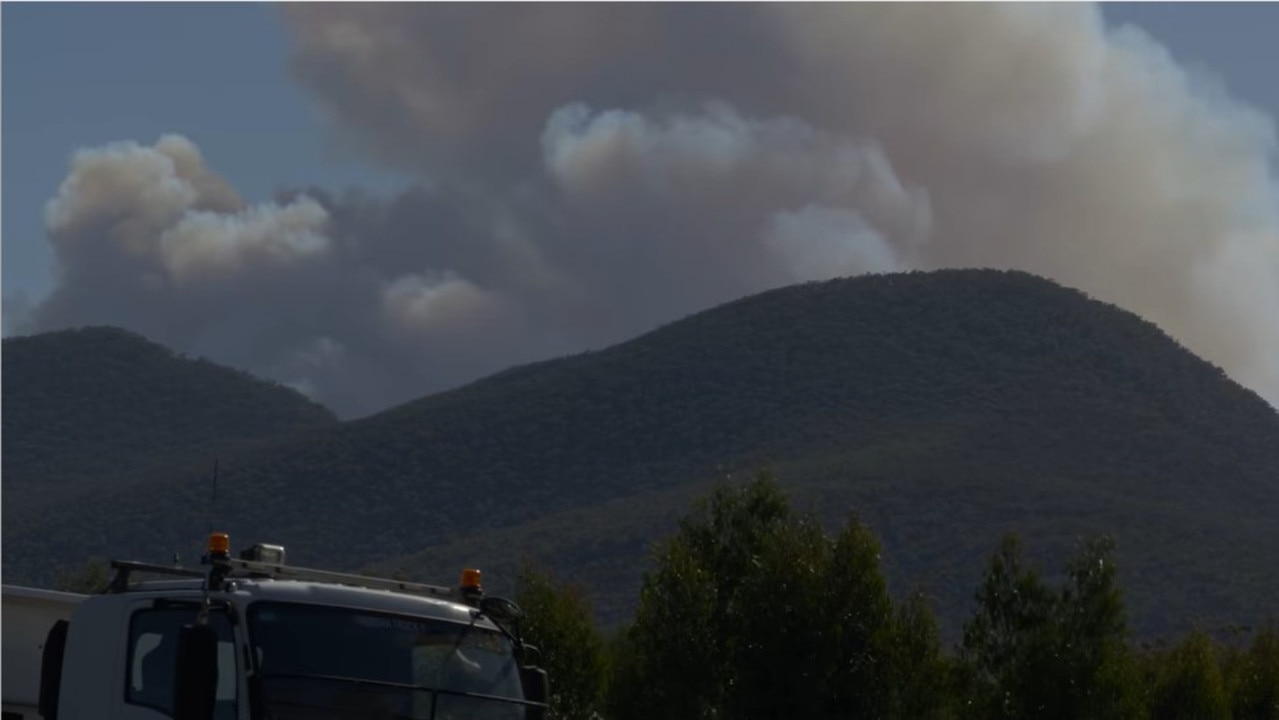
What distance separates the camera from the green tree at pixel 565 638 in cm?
3591

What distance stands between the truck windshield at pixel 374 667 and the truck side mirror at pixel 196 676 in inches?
12.7

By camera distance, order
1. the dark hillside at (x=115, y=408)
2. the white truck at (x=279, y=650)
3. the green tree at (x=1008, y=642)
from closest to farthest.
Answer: the white truck at (x=279, y=650) → the green tree at (x=1008, y=642) → the dark hillside at (x=115, y=408)

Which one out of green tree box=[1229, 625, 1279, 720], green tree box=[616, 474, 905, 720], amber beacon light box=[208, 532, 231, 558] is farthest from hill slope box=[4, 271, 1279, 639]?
amber beacon light box=[208, 532, 231, 558]

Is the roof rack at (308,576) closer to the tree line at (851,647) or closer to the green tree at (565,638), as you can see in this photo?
the tree line at (851,647)

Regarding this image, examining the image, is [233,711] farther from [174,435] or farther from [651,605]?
[174,435]

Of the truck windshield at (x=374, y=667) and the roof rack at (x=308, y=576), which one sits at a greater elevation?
the roof rack at (x=308, y=576)

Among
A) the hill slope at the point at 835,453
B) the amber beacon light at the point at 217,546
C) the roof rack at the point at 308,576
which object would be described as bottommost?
the roof rack at the point at 308,576

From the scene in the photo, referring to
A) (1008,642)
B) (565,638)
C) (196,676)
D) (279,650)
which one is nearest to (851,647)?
(1008,642)

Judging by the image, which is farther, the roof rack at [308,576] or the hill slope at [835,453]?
the hill slope at [835,453]

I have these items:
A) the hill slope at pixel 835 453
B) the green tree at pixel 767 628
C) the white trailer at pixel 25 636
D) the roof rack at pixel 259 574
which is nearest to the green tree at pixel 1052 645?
the green tree at pixel 767 628

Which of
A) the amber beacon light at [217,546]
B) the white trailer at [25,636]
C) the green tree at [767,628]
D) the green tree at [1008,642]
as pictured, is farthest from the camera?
the green tree at [1008,642]

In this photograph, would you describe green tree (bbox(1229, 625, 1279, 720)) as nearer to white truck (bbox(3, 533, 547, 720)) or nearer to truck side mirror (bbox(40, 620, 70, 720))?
white truck (bbox(3, 533, 547, 720))

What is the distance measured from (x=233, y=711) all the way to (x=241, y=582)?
0.90m

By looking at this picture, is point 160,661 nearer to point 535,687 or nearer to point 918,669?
point 535,687
